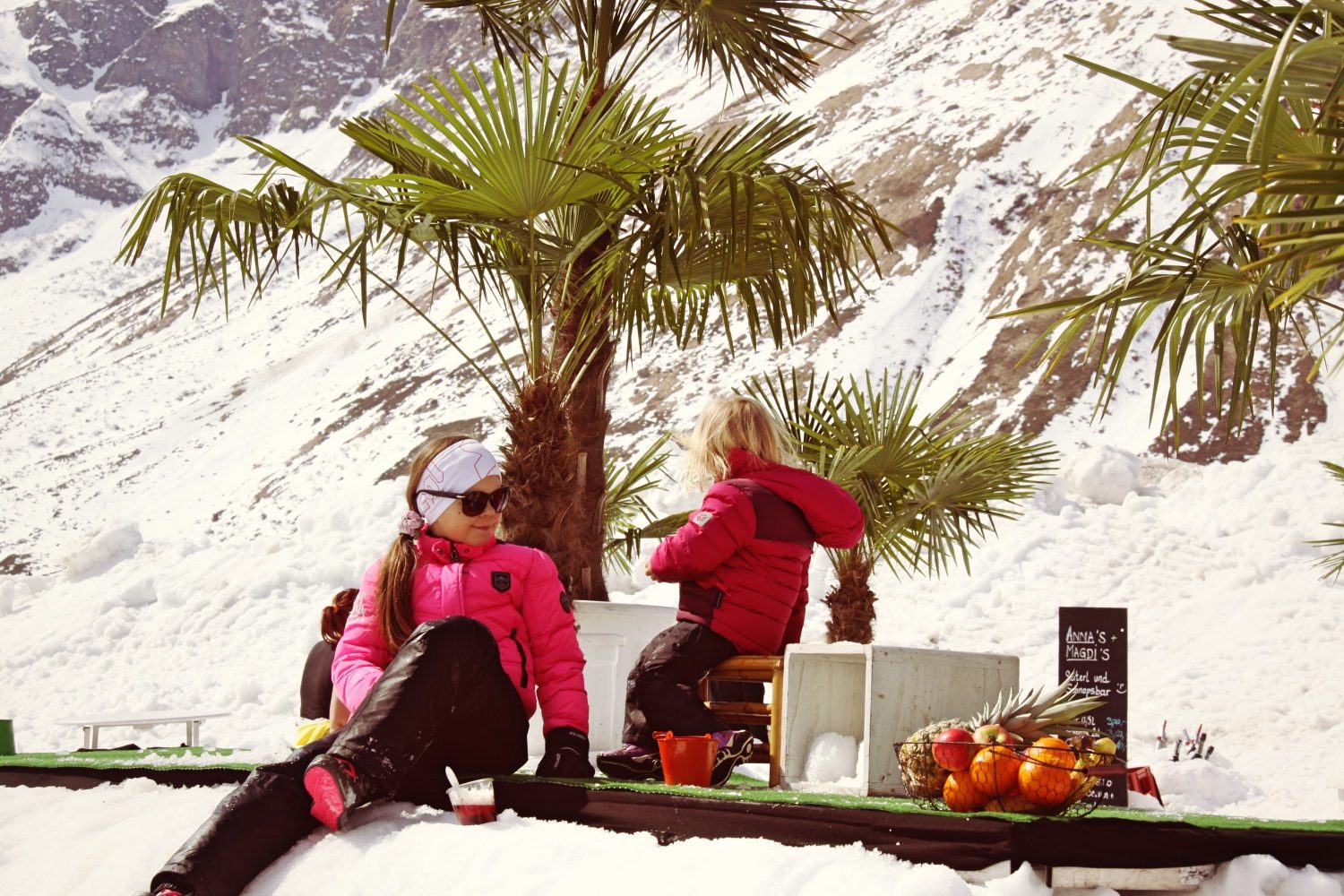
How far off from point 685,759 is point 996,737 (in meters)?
0.98

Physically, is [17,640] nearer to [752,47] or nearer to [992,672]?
[752,47]

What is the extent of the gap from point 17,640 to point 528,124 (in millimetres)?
11290

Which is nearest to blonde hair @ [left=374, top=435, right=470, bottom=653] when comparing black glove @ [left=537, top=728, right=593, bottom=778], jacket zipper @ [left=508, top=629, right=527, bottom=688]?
jacket zipper @ [left=508, top=629, right=527, bottom=688]

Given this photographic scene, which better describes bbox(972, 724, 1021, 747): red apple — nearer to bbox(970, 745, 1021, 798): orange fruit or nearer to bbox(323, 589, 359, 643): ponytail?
bbox(970, 745, 1021, 798): orange fruit

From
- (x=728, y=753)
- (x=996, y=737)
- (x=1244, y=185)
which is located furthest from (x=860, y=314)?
(x=996, y=737)

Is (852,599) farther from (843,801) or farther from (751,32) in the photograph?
(843,801)

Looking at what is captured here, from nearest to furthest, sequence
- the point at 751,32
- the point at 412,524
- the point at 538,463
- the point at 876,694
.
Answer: the point at 412,524
the point at 876,694
the point at 538,463
the point at 751,32

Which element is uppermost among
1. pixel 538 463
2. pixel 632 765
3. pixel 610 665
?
pixel 538 463

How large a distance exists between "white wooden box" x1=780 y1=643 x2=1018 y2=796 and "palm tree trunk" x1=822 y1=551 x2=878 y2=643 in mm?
2824

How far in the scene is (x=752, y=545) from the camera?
3.81m

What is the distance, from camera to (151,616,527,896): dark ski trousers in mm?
2578

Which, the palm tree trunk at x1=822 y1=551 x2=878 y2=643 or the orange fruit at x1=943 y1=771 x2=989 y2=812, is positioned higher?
the palm tree trunk at x1=822 y1=551 x2=878 y2=643

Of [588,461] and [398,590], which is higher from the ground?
[588,461]

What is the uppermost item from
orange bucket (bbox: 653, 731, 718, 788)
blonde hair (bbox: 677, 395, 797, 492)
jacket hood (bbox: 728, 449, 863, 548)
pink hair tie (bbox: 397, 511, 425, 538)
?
blonde hair (bbox: 677, 395, 797, 492)
